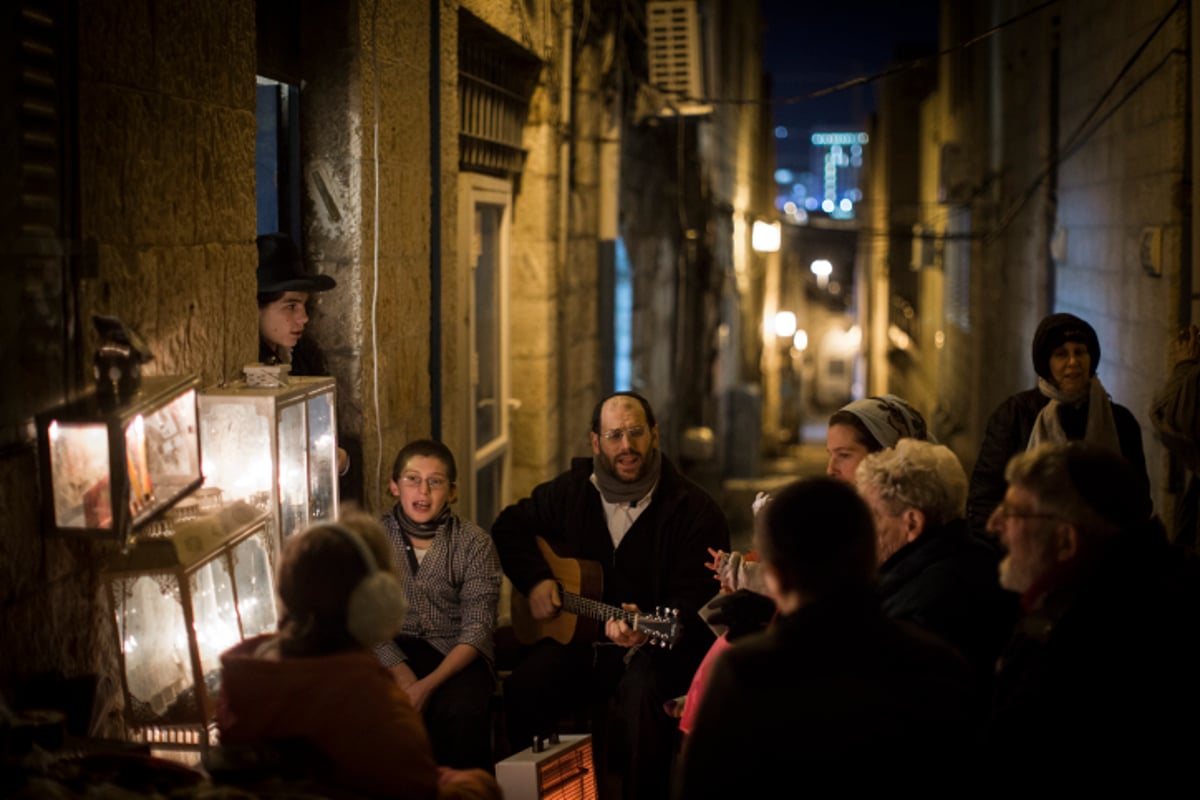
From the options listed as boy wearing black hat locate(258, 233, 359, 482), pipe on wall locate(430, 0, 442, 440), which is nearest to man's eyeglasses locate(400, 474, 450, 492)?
boy wearing black hat locate(258, 233, 359, 482)

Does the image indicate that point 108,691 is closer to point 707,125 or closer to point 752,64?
point 707,125

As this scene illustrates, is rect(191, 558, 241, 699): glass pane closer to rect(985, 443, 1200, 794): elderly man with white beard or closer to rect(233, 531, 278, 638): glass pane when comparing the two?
rect(233, 531, 278, 638): glass pane

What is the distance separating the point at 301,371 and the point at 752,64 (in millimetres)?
21299

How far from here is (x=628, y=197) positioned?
1137 centimetres

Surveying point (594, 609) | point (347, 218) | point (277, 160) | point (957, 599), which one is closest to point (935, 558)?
point (957, 599)

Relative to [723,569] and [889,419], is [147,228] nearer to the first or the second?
[723,569]

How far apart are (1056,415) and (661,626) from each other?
2071mm

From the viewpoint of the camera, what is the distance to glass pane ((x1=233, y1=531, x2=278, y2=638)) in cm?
403

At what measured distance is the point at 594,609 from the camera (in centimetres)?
539

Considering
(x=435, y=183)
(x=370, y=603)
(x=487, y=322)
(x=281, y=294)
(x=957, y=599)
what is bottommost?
(x=957, y=599)

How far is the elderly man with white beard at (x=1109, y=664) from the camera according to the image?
2.97m

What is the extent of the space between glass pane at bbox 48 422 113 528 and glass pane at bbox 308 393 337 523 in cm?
127

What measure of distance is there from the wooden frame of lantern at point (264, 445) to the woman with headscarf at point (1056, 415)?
293 centimetres

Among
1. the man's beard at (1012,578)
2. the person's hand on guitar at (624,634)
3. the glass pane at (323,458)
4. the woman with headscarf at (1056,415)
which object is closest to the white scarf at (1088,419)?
the woman with headscarf at (1056,415)
